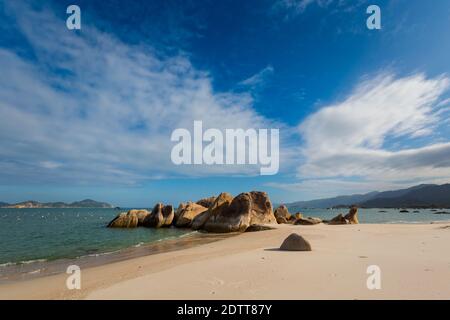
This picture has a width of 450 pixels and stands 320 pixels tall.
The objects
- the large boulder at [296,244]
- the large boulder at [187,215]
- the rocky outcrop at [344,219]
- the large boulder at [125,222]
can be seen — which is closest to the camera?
the large boulder at [296,244]

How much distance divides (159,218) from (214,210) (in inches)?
379

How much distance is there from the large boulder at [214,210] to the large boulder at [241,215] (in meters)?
0.56

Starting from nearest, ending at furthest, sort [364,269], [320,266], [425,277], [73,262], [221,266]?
1. [425,277]
2. [364,269]
3. [320,266]
4. [221,266]
5. [73,262]

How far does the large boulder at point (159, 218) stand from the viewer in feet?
137

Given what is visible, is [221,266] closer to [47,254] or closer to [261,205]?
[47,254]

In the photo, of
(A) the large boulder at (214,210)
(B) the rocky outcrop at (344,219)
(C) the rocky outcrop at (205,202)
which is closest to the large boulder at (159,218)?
(A) the large boulder at (214,210)

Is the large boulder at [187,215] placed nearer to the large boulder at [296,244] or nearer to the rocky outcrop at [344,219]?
the rocky outcrop at [344,219]

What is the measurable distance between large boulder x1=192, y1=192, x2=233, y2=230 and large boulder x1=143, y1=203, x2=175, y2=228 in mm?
5275

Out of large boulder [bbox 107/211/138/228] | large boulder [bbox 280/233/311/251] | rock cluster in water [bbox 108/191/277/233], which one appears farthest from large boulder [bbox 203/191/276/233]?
large boulder [bbox 280/233/311/251]

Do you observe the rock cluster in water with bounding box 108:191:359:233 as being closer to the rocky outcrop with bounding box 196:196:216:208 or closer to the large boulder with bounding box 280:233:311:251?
the rocky outcrop with bounding box 196:196:216:208

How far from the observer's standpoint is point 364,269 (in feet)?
27.5

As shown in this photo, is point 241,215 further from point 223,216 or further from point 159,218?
point 159,218
